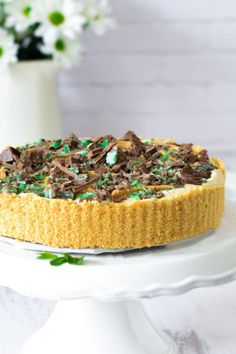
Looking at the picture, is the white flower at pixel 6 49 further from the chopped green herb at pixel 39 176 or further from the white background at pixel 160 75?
the chopped green herb at pixel 39 176

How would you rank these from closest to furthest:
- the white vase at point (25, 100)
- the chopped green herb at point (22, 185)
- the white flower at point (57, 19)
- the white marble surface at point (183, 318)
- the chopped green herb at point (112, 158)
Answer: the chopped green herb at point (22, 185) → the chopped green herb at point (112, 158) → the white marble surface at point (183, 318) → the white flower at point (57, 19) → the white vase at point (25, 100)

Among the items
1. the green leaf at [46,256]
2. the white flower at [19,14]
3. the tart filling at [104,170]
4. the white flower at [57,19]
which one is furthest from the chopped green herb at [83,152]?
the white flower at [19,14]

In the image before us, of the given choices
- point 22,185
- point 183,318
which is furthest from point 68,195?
point 183,318

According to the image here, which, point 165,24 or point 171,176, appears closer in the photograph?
point 171,176

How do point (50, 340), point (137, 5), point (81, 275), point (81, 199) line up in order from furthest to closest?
1. point (137, 5)
2. point (50, 340)
3. point (81, 199)
4. point (81, 275)

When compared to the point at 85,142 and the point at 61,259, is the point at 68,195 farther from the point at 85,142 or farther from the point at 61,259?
the point at 85,142

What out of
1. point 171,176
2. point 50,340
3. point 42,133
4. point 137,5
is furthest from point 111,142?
point 137,5

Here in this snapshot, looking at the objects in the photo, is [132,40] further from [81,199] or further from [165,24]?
[81,199]
